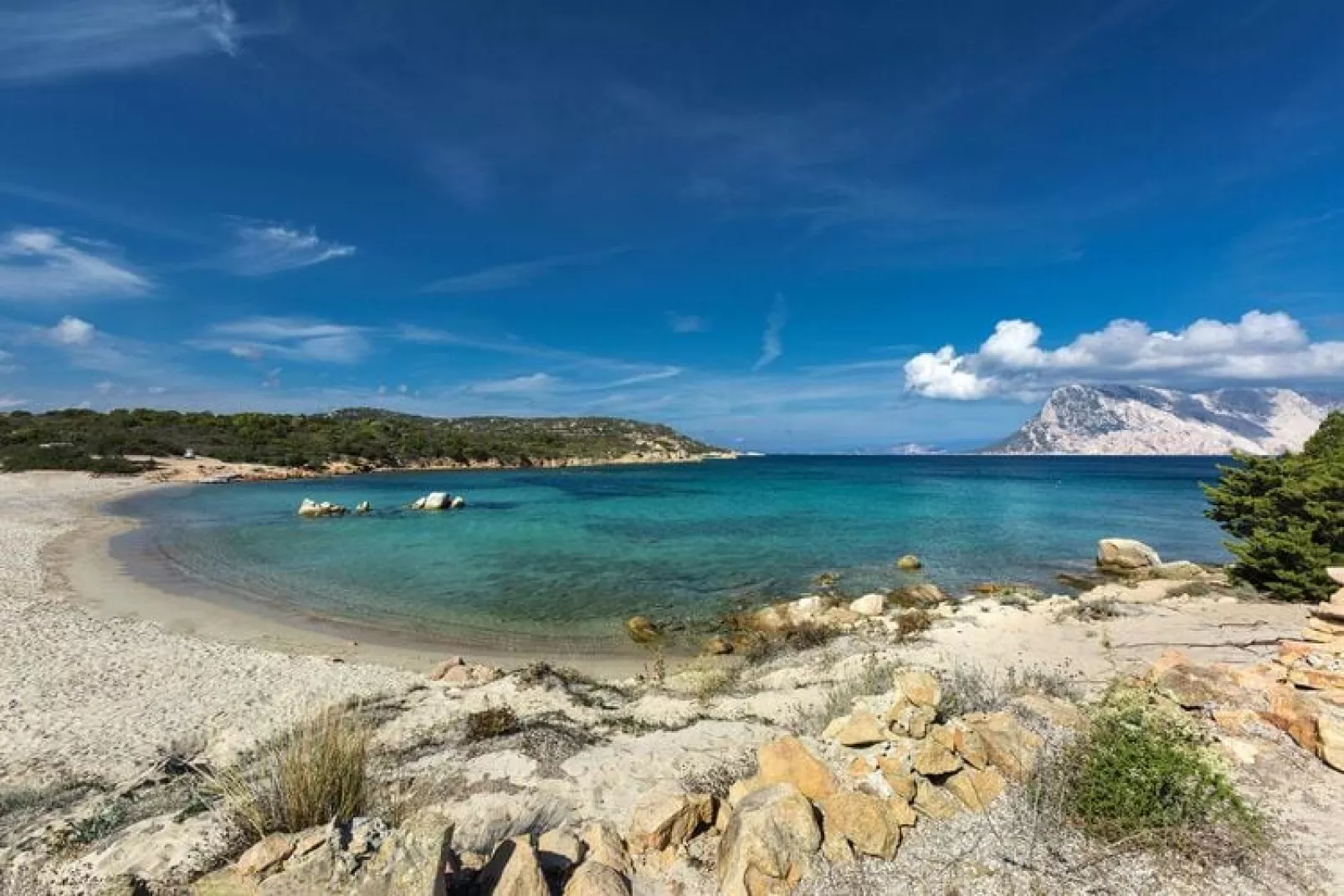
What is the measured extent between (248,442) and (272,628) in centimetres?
8040

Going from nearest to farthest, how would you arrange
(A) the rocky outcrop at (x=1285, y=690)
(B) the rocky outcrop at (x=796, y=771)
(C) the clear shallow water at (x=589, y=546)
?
1. (B) the rocky outcrop at (x=796, y=771)
2. (A) the rocky outcrop at (x=1285, y=690)
3. (C) the clear shallow water at (x=589, y=546)

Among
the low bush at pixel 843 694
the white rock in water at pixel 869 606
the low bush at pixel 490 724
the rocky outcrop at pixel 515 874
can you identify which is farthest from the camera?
the white rock in water at pixel 869 606

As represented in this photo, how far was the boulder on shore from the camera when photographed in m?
23.8

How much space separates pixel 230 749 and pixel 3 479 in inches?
2367

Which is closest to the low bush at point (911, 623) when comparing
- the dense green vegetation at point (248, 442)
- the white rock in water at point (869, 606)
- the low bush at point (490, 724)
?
the white rock in water at point (869, 606)

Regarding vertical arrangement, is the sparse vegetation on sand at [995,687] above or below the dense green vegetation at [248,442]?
below

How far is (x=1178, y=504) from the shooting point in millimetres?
51344

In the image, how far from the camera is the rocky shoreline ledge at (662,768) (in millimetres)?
4414

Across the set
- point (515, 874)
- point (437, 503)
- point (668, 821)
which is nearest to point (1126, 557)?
point (668, 821)

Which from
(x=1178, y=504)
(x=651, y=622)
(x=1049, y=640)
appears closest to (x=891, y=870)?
(x=1049, y=640)

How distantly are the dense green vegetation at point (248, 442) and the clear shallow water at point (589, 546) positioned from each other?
19297 millimetres

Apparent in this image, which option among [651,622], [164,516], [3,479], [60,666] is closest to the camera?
[60,666]

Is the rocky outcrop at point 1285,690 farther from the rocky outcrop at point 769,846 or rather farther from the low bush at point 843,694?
the rocky outcrop at point 769,846

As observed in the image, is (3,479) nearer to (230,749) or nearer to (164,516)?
(164,516)
